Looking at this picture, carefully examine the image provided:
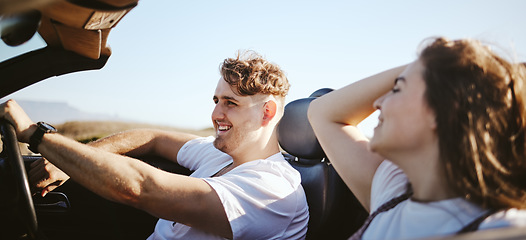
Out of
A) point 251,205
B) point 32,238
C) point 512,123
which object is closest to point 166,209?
point 251,205

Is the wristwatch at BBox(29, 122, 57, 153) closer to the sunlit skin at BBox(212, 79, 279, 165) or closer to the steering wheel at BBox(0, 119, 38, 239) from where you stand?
the steering wheel at BBox(0, 119, 38, 239)

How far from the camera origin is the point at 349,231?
1.77m

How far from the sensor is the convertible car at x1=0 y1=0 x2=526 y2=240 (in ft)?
3.96

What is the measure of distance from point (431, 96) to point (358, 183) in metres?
0.51

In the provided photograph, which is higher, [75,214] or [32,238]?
[32,238]

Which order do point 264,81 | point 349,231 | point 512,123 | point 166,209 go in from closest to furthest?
point 512,123 → point 166,209 → point 349,231 → point 264,81

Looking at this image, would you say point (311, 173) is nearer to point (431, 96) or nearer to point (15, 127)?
point (431, 96)

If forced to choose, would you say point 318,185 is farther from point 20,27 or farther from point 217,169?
point 20,27

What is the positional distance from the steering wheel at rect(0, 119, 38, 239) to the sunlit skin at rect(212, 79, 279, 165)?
95 cm

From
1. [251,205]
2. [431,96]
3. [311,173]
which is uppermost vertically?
[431,96]

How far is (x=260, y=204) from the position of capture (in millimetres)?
1637

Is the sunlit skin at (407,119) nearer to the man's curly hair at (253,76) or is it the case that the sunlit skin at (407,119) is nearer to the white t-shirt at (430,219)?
the white t-shirt at (430,219)

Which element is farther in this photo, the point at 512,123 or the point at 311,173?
the point at 311,173

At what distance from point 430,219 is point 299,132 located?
39.8 inches
